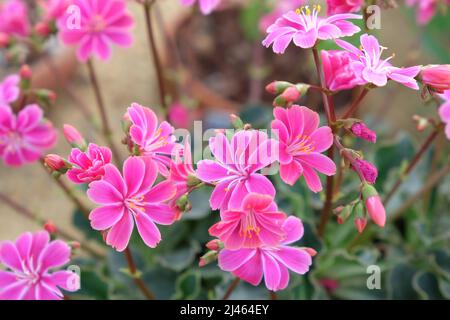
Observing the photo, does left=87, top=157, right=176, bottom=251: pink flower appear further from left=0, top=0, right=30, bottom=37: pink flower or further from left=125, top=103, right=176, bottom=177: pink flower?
left=0, top=0, right=30, bottom=37: pink flower

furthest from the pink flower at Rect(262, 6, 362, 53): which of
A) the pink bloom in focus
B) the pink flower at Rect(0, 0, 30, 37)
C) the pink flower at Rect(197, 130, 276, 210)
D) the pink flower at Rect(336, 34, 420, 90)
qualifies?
the pink flower at Rect(0, 0, 30, 37)

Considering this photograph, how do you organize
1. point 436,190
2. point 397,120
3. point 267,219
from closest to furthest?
point 267,219 → point 436,190 → point 397,120

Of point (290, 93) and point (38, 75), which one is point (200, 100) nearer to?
point (38, 75)

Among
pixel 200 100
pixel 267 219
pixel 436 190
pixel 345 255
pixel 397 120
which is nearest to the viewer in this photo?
pixel 267 219

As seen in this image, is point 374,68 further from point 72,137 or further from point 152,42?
point 152,42

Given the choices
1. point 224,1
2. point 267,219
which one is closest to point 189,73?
point 224,1

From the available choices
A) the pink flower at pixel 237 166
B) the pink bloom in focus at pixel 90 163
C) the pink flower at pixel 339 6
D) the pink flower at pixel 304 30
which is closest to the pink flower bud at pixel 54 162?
the pink bloom in focus at pixel 90 163

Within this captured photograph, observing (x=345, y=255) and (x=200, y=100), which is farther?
(x=200, y=100)
